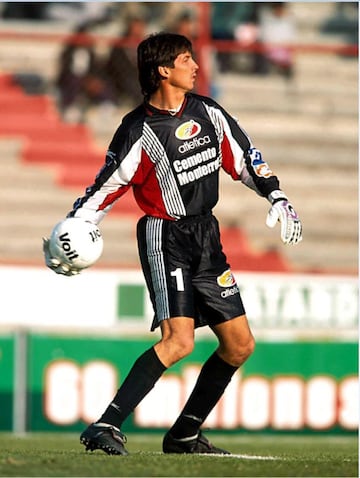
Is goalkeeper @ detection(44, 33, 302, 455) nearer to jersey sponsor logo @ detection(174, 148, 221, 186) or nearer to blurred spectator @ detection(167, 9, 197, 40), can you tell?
jersey sponsor logo @ detection(174, 148, 221, 186)

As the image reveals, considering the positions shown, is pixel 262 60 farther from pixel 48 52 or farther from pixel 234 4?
pixel 48 52

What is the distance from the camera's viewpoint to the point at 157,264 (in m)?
5.96

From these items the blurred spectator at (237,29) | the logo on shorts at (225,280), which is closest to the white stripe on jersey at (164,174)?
the logo on shorts at (225,280)

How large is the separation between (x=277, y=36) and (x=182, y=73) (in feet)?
28.2

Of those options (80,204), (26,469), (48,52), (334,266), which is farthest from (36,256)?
(26,469)

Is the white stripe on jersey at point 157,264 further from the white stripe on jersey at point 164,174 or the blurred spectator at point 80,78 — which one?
the blurred spectator at point 80,78

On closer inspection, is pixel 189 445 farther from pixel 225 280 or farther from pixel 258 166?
pixel 258 166

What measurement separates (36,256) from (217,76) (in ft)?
9.29

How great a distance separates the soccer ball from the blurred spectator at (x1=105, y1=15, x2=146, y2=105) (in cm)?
758

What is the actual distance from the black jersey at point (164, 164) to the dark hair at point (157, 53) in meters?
0.14

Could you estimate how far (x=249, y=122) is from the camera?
47.8 ft

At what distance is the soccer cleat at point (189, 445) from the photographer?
6.27 metres

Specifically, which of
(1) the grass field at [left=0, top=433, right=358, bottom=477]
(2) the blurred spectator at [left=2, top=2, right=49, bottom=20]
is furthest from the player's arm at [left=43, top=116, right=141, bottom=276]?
(2) the blurred spectator at [left=2, top=2, right=49, bottom=20]

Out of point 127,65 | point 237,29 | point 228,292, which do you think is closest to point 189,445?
point 228,292
